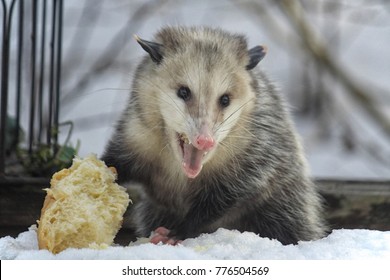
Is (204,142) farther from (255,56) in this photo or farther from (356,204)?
(356,204)

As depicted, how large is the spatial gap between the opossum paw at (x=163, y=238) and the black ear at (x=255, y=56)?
0.50m

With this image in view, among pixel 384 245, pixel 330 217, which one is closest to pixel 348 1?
pixel 330 217

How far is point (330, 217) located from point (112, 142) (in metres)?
0.89

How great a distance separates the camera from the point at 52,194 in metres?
2.11

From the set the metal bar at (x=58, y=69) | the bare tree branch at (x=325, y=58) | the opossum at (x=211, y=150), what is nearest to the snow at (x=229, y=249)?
the opossum at (x=211, y=150)

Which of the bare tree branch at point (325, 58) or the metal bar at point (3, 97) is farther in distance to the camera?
the bare tree branch at point (325, 58)

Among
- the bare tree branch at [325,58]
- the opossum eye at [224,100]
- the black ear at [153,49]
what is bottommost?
the bare tree branch at [325,58]

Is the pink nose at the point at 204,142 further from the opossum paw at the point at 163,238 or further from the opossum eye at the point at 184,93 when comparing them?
the opossum paw at the point at 163,238

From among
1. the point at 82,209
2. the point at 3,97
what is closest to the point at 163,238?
the point at 82,209

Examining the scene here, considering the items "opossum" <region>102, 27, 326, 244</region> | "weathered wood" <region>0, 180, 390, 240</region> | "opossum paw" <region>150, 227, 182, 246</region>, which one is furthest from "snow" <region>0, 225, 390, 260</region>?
"weathered wood" <region>0, 180, 390, 240</region>

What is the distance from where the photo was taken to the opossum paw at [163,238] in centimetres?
219

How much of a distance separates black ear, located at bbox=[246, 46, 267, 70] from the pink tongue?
0.34 metres

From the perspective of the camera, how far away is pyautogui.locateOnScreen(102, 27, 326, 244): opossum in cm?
213

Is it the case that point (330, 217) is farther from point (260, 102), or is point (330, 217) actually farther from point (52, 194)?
point (52, 194)
